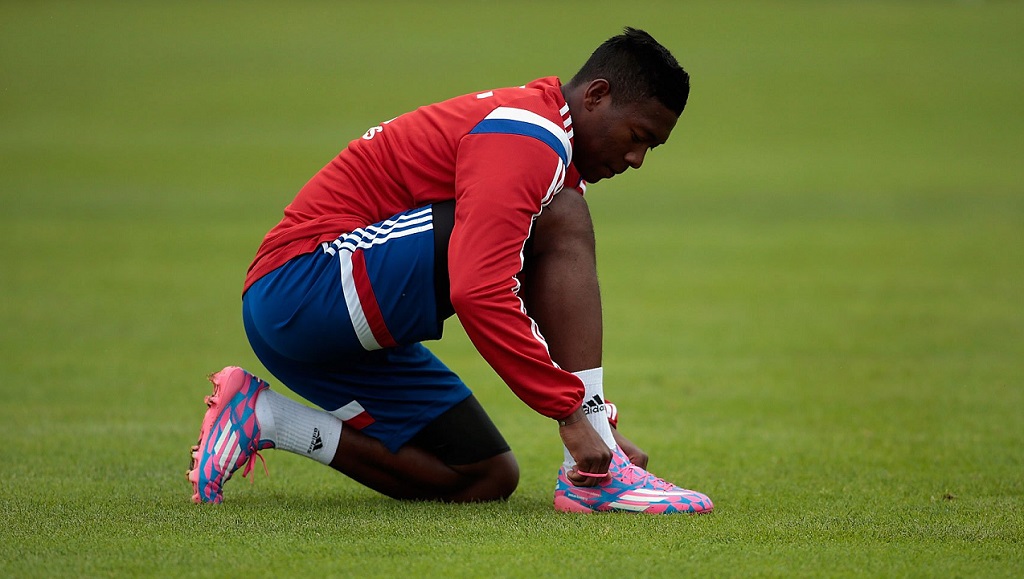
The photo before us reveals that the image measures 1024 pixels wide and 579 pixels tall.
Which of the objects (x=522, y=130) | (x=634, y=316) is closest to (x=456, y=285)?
(x=522, y=130)

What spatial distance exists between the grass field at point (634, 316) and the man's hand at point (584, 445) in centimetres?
17

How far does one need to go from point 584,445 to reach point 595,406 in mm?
210

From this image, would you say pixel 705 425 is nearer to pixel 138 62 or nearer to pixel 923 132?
pixel 923 132

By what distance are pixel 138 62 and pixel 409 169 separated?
114 feet

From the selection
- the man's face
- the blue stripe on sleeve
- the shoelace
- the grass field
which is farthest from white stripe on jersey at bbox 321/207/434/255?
the shoelace

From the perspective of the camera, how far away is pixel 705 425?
6332mm

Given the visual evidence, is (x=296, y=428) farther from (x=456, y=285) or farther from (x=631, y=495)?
(x=631, y=495)

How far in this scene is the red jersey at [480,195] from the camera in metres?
3.75

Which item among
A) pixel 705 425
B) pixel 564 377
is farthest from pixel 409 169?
pixel 705 425

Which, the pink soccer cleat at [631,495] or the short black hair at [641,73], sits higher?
the short black hair at [641,73]

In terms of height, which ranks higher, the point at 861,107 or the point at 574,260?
the point at 861,107

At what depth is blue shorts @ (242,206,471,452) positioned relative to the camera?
3.98 meters

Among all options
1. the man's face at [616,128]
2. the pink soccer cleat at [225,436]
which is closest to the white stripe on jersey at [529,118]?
the man's face at [616,128]

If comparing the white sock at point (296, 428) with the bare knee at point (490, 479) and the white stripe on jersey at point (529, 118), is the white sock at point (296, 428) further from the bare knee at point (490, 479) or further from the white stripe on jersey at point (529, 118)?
the white stripe on jersey at point (529, 118)
